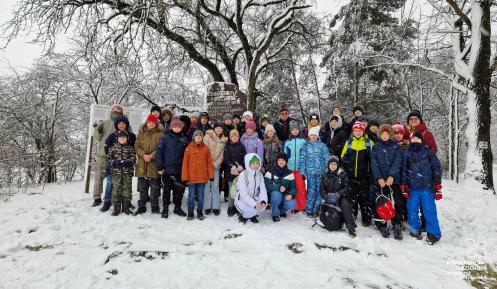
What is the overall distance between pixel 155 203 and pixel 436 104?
26140 mm

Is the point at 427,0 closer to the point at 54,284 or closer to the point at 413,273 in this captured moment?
the point at 413,273

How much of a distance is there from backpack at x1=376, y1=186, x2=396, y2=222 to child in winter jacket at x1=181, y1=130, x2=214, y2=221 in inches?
121

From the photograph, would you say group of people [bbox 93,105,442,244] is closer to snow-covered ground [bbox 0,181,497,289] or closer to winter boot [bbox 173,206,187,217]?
winter boot [bbox 173,206,187,217]

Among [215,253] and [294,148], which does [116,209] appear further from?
[294,148]

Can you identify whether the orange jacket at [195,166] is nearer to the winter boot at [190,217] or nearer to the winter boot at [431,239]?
the winter boot at [190,217]

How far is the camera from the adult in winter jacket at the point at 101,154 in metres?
5.91

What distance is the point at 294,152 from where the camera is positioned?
5.86 meters

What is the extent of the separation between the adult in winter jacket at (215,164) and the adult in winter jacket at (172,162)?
0.51 metres

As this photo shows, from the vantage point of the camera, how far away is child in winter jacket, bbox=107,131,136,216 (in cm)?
540

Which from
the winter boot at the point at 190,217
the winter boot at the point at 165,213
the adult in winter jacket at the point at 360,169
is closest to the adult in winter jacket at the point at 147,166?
Answer: the winter boot at the point at 165,213

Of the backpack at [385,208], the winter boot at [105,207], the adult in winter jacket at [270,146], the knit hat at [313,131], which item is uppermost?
the knit hat at [313,131]

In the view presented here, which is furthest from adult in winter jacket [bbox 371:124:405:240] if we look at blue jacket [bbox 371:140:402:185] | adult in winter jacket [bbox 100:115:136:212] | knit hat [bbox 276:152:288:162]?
adult in winter jacket [bbox 100:115:136:212]

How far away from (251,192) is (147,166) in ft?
7.08

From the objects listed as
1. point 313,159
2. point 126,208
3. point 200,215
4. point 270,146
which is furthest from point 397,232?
point 126,208
